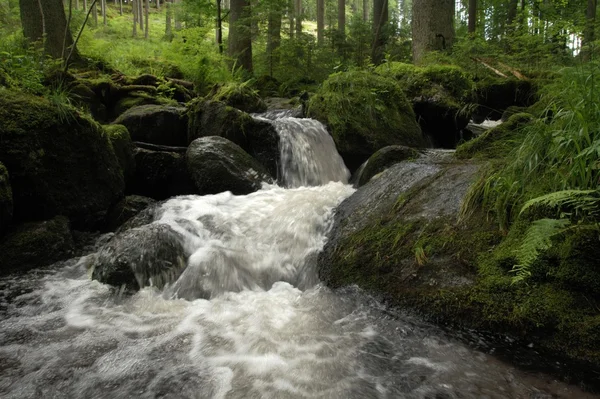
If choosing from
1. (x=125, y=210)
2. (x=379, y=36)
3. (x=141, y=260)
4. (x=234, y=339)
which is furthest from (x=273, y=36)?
(x=234, y=339)

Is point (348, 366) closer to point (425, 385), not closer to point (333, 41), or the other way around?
point (425, 385)

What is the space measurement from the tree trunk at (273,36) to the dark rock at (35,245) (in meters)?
10.6

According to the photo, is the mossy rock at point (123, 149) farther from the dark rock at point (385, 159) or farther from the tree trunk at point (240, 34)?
the tree trunk at point (240, 34)

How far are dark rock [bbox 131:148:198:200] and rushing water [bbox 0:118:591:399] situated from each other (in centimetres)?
210

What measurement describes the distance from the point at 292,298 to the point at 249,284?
58 centimetres

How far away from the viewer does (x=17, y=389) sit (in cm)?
236

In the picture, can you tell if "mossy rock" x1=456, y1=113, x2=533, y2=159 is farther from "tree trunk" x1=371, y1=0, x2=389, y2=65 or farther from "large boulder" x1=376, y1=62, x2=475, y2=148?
"tree trunk" x1=371, y1=0, x2=389, y2=65

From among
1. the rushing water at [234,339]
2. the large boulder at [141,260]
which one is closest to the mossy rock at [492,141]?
the rushing water at [234,339]

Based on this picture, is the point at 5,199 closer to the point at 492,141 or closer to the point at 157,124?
the point at 157,124

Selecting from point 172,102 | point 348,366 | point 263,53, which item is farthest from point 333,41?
point 348,366

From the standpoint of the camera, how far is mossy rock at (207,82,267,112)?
359 inches

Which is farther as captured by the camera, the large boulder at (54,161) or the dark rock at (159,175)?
the dark rock at (159,175)

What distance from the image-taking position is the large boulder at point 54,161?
450 cm

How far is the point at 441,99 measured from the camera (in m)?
8.41
